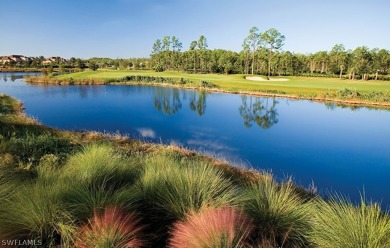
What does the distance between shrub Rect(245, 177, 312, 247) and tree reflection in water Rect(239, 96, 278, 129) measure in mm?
17031

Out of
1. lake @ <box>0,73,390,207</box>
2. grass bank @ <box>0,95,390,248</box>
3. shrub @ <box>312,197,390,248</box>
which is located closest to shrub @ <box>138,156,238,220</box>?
grass bank @ <box>0,95,390,248</box>

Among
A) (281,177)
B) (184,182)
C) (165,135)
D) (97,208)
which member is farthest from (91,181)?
(165,135)

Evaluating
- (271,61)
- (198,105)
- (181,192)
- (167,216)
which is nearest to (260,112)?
(198,105)

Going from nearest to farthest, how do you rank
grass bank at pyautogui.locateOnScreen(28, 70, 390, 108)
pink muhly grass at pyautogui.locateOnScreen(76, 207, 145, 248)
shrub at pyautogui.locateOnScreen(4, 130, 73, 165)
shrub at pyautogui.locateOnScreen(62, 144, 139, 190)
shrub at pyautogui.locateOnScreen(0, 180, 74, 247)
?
pink muhly grass at pyautogui.locateOnScreen(76, 207, 145, 248) < shrub at pyautogui.locateOnScreen(0, 180, 74, 247) < shrub at pyautogui.locateOnScreen(62, 144, 139, 190) < shrub at pyautogui.locateOnScreen(4, 130, 73, 165) < grass bank at pyautogui.locateOnScreen(28, 70, 390, 108)

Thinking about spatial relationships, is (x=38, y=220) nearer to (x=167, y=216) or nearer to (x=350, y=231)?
(x=167, y=216)

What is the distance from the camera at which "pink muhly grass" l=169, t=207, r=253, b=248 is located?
3275 millimetres

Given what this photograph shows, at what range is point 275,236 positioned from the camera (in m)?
4.16

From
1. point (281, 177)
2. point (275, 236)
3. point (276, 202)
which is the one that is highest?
point (276, 202)

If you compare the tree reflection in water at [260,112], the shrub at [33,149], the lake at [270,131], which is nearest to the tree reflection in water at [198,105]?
the lake at [270,131]

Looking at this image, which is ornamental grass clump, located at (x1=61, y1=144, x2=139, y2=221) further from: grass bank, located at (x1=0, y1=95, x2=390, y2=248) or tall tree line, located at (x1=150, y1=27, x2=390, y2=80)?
tall tree line, located at (x1=150, y1=27, x2=390, y2=80)

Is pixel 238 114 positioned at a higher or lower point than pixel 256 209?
lower

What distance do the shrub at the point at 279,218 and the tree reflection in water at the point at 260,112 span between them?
1703 centimetres

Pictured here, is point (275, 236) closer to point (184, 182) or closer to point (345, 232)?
point (345, 232)

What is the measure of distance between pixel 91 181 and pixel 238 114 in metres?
22.2
